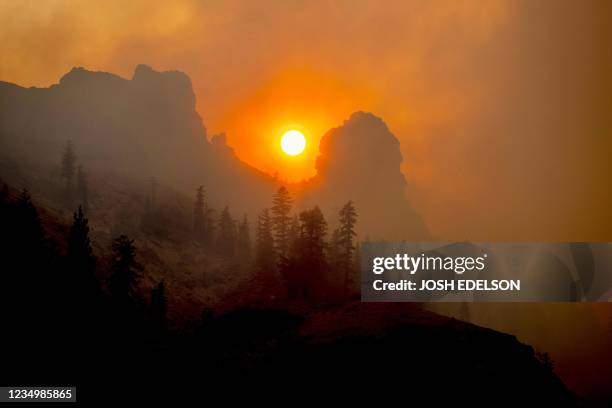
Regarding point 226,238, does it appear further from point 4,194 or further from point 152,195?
point 4,194

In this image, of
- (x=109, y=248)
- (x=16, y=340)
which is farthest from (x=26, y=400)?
(x=109, y=248)

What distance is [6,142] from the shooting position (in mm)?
109938

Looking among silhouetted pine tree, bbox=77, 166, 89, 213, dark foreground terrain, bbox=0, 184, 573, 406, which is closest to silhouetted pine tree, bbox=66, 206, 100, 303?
dark foreground terrain, bbox=0, 184, 573, 406

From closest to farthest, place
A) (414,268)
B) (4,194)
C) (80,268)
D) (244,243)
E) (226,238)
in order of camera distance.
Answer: (80,268), (4,194), (414,268), (226,238), (244,243)

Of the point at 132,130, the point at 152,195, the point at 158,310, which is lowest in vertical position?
the point at 158,310

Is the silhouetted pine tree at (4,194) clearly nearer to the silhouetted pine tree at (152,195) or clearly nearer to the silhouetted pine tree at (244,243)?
the silhouetted pine tree at (152,195)

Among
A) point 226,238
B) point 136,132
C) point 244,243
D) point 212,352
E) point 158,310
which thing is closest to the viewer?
point 212,352

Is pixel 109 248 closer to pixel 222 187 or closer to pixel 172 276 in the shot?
pixel 172 276

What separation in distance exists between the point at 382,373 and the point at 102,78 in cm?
18576

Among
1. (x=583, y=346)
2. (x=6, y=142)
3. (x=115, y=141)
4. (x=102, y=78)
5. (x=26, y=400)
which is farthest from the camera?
(x=102, y=78)

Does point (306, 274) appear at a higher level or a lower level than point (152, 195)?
lower

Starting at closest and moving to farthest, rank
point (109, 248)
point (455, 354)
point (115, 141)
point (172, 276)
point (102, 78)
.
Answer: point (455, 354) → point (109, 248) → point (172, 276) → point (115, 141) → point (102, 78)

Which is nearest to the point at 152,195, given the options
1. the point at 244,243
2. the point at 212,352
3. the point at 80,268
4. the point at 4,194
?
the point at 244,243

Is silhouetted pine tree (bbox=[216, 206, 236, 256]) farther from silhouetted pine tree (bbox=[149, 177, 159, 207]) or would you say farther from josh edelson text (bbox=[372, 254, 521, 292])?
josh edelson text (bbox=[372, 254, 521, 292])
